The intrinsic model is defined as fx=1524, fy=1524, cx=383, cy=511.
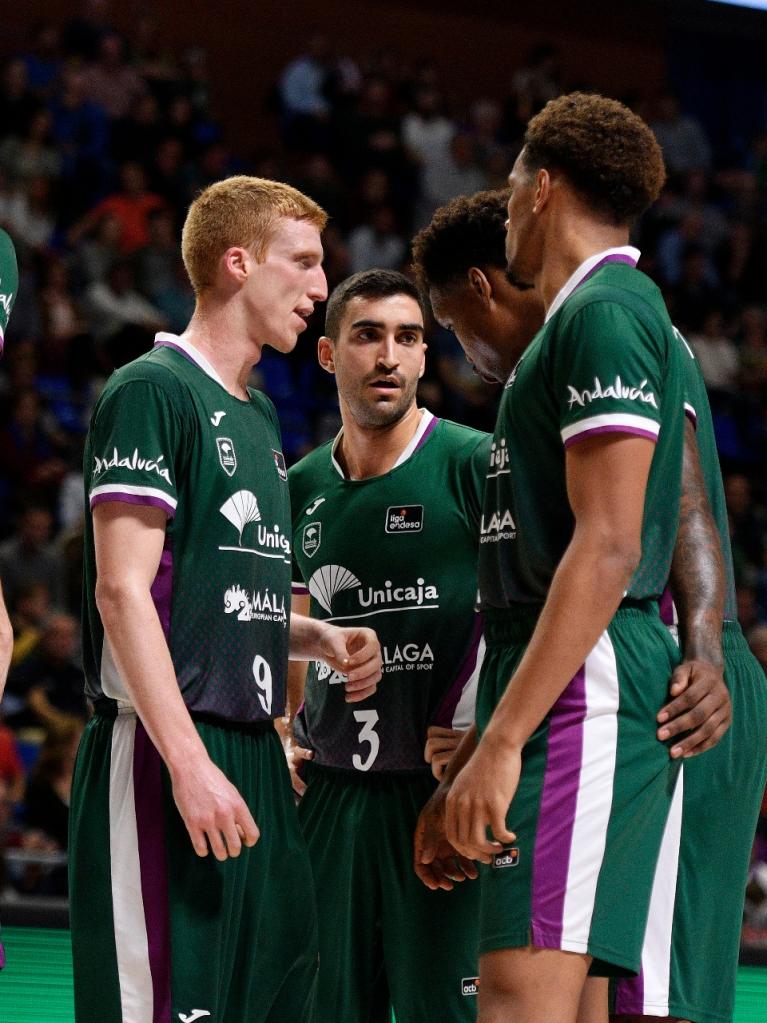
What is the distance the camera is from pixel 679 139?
16.2m

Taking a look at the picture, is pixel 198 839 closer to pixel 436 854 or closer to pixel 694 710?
pixel 436 854

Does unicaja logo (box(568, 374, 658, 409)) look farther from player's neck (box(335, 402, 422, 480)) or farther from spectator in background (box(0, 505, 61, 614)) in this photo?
spectator in background (box(0, 505, 61, 614))

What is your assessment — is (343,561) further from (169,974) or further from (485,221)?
(169,974)

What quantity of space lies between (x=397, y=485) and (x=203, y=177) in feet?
31.7

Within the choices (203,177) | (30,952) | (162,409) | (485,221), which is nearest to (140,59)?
(203,177)

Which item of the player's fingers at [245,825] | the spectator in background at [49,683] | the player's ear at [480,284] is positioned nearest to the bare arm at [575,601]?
the player's fingers at [245,825]

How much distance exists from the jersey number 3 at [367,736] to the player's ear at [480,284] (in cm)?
119

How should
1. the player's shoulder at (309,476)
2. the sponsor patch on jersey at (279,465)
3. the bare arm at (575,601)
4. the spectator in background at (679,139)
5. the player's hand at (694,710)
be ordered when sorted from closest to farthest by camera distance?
the bare arm at (575,601)
the player's hand at (694,710)
the sponsor patch on jersey at (279,465)
the player's shoulder at (309,476)
the spectator in background at (679,139)

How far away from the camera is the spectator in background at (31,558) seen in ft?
31.8

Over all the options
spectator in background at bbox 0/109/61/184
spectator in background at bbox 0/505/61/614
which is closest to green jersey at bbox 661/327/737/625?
spectator in background at bbox 0/505/61/614

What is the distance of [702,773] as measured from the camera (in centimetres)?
329

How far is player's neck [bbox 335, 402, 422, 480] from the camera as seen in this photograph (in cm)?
447

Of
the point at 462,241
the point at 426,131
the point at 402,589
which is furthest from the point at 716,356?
the point at 402,589

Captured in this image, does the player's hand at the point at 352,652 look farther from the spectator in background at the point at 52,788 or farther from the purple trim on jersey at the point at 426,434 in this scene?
the spectator in background at the point at 52,788
